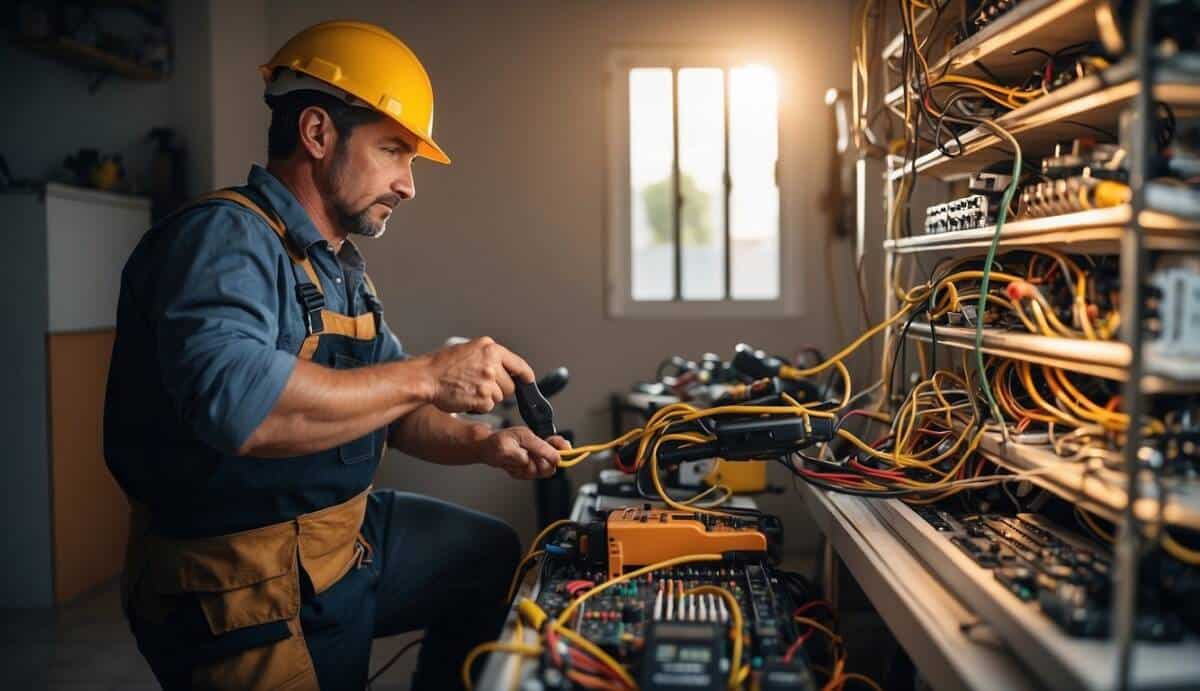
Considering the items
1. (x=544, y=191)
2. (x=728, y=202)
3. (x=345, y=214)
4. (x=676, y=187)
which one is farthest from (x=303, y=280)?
(x=728, y=202)

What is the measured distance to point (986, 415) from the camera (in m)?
1.78

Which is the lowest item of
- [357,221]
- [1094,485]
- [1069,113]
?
[1094,485]

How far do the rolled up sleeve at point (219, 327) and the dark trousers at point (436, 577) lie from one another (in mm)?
593

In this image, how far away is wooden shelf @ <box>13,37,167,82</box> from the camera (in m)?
3.61

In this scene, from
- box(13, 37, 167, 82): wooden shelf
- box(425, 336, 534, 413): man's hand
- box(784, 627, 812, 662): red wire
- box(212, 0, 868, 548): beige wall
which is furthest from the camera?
box(212, 0, 868, 548): beige wall

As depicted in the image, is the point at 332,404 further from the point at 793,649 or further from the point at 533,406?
the point at 793,649

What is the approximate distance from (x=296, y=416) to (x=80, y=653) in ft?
7.19

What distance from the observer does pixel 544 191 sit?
4.12 metres

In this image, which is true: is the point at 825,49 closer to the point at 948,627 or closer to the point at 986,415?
the point at 986,415

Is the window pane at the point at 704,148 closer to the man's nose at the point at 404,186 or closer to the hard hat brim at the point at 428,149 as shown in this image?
the hard hat brim at the point at 428,149

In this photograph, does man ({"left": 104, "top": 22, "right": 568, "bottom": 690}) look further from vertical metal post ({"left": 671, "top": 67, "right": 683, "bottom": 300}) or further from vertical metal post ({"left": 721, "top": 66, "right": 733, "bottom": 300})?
vertical metal post ({"left": 721, "top": 66, "right": 733, "bottom": 300})

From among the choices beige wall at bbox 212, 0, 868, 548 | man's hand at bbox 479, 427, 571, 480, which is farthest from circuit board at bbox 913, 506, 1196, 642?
beige wall at bbox 212, 0, 868, 548

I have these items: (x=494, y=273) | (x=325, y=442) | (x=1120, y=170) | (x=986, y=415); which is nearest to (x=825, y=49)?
(x=494, y=273)

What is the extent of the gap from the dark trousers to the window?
2218mm
